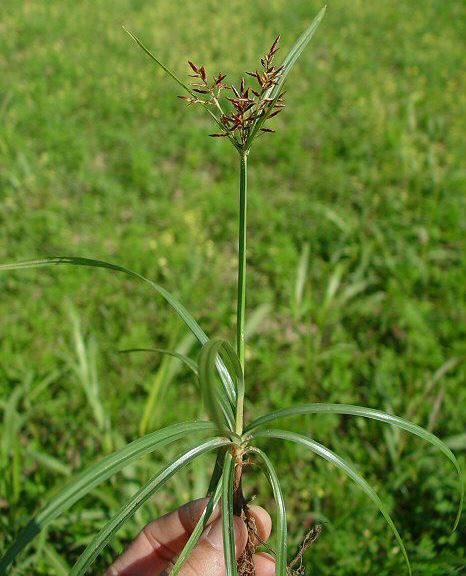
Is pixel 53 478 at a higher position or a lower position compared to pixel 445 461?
lower

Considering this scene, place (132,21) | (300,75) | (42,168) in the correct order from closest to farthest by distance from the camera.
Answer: (42,168), (300,75), (132,21)

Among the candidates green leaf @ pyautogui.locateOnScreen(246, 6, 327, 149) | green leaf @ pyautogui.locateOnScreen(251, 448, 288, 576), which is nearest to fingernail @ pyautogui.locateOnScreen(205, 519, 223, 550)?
green leaf @ pyautogui.locateOnScreen(251, 448, 288, 576)

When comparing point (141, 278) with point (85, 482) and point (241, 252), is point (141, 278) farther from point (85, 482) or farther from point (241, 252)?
point (85, 482)

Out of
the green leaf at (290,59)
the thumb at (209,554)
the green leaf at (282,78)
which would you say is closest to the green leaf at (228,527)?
the thumb at (209,554)

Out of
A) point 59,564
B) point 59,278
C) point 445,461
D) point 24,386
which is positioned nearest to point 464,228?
point 445,461

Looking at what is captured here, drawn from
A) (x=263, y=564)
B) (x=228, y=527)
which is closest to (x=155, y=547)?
(x=263, y=564)

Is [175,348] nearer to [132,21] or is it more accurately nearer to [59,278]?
[59,278]

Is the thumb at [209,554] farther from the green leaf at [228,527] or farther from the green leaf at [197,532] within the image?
the green leaf at [228,527]
